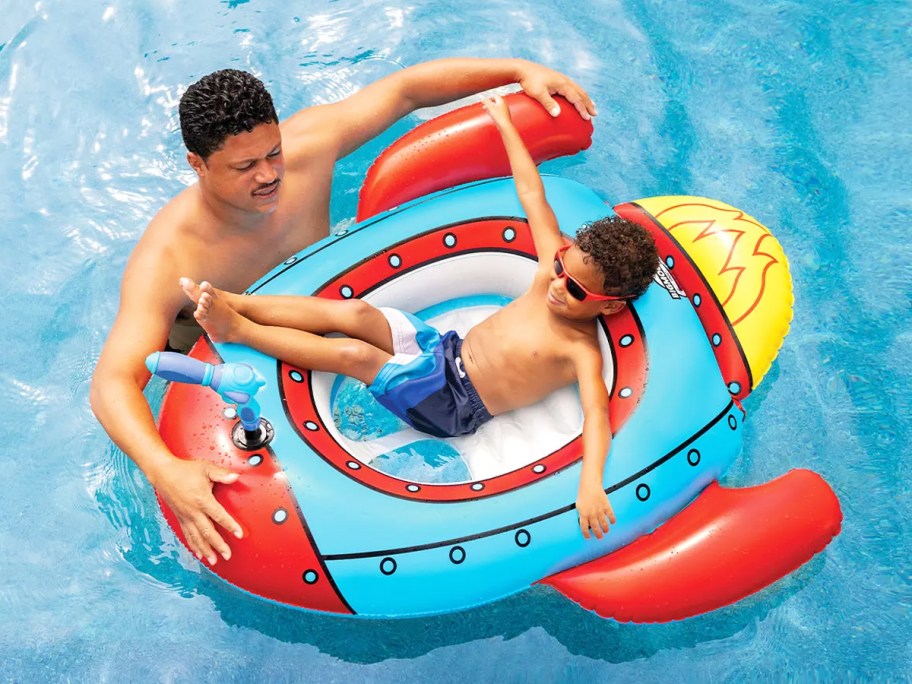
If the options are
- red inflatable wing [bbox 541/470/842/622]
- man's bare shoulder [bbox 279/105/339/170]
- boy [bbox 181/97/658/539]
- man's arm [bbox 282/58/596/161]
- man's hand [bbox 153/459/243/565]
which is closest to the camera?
man's hand [bbox 153/459/243/565]

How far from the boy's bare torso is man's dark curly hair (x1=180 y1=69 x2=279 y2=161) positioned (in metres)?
0.90

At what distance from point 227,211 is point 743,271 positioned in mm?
1495

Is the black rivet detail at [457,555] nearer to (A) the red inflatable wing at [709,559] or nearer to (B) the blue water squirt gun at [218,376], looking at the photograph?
(A) the red inflatable wing at [709,559]

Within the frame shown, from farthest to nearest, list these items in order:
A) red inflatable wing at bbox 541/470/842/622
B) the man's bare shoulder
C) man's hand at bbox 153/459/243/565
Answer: the man's bare shoulder, red inflatable wing at bbox 541/470/842/622, man's hand at bbox 153/459/243/565

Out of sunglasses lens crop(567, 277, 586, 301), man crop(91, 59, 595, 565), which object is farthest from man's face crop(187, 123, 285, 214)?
sunglasses lens crop(567, 277, 586, 301)

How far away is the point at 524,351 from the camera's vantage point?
2.78 meters

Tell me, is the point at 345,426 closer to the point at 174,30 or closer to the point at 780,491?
the point at 780,491

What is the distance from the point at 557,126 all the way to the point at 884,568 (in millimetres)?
1693

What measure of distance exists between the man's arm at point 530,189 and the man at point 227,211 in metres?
0.17

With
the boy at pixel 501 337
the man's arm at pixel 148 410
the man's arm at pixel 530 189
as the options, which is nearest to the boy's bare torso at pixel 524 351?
the boy at pixel 501 337

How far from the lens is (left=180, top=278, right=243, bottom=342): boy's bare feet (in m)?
2.45

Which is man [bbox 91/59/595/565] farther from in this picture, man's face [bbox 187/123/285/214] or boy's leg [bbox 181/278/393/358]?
boy's leg [bbox 181/278/393/358]

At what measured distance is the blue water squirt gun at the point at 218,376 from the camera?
2.09 m

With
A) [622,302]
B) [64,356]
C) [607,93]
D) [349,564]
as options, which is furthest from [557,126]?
[64,356]
